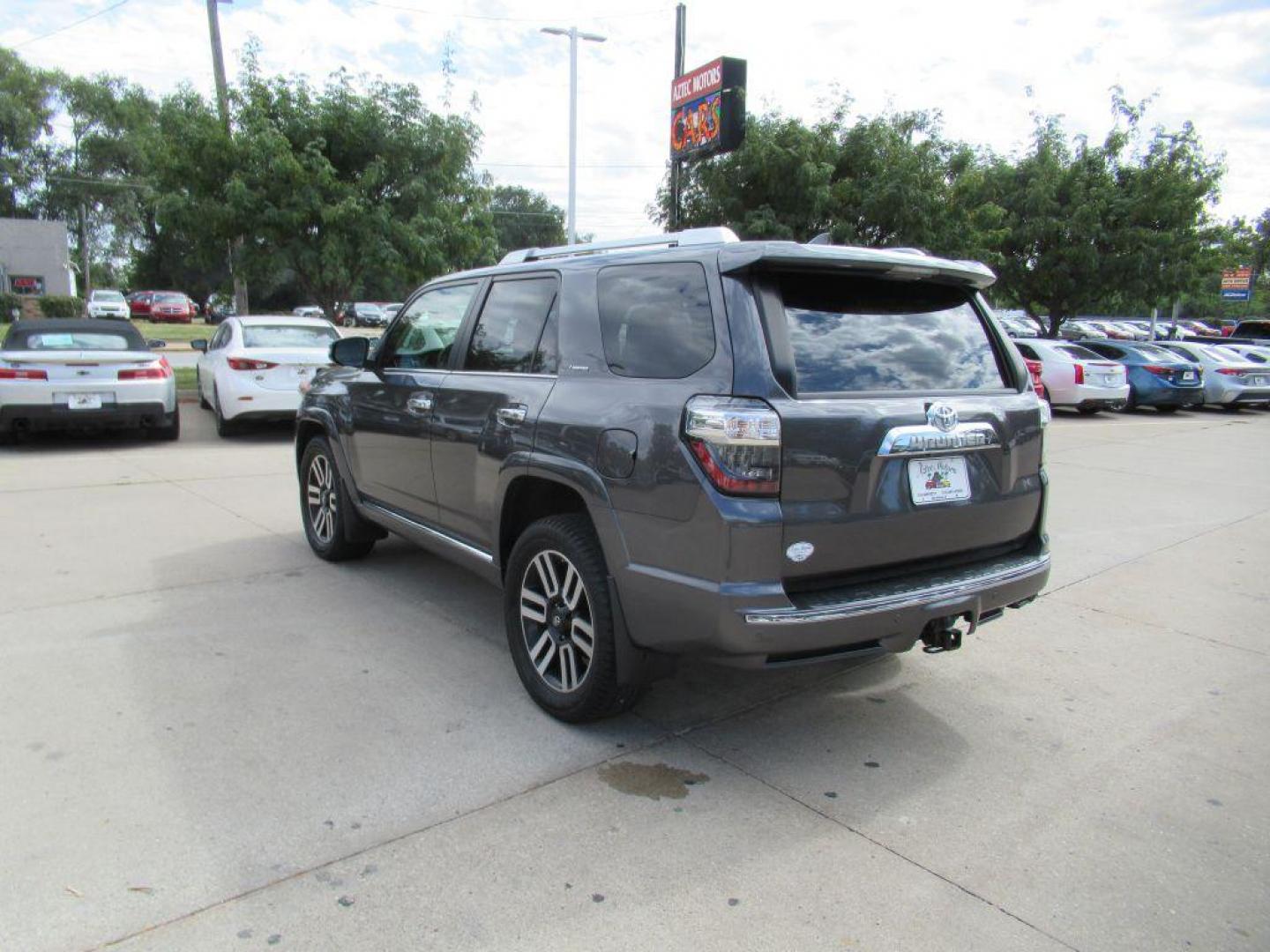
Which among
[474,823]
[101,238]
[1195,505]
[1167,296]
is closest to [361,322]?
[101,238]

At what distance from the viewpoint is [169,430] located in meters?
11.0

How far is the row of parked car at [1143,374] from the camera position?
667 inches

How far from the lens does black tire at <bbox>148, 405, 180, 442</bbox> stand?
10727 millimetres

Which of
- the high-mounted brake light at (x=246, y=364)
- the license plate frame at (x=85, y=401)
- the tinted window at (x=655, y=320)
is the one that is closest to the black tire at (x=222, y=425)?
the high-mounted brake light at (x=246, y=364)

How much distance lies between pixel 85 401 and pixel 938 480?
9.62 meters

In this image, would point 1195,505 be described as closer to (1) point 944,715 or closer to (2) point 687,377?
(1) point 944,715

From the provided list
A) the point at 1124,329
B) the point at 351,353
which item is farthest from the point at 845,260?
the point at 1124,329

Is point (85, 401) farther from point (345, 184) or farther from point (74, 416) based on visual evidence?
point (345, 184)

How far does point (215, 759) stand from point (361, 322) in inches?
2111

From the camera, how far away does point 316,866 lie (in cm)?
271

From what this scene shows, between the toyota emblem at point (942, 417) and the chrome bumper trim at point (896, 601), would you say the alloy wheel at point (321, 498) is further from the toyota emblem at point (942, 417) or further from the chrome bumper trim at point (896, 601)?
the toyota emblem at point (942, 417)

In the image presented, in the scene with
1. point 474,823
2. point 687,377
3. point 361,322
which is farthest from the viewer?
point 361,322

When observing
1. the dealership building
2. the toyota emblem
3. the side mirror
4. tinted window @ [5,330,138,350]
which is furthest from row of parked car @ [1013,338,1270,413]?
the dealership building

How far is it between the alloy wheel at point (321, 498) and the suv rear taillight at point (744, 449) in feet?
11.5
